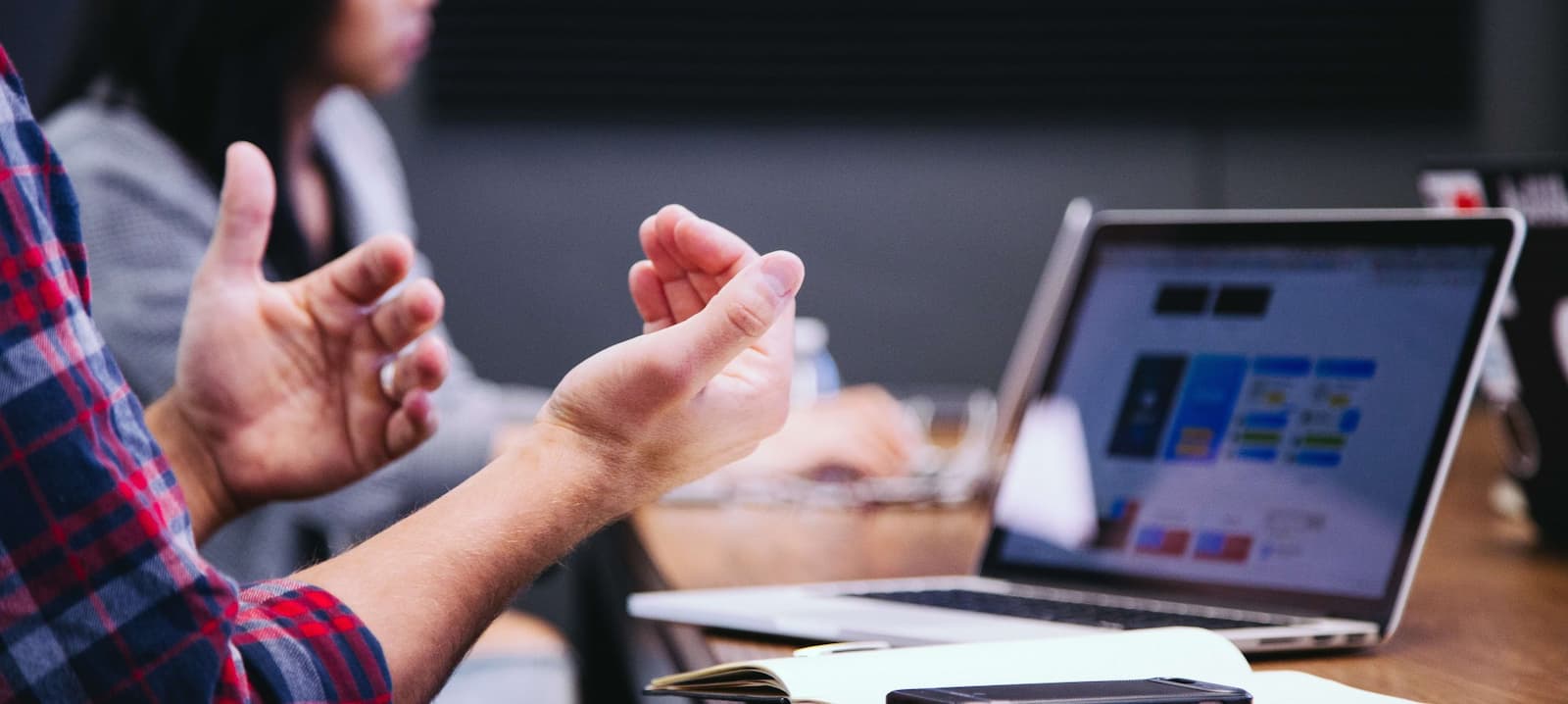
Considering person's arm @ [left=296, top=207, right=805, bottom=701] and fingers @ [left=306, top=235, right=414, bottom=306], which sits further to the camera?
fingers @ [left=306, top=235, right=414, bottom=306]

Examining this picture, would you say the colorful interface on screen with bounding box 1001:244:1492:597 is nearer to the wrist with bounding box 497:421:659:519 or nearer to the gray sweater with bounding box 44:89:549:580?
the wrist with bounding box 497:421:659:519

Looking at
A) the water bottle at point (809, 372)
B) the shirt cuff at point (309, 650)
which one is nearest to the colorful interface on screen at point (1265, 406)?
the shirt cuff at point (309, 650)

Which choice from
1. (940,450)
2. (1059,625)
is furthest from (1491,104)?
(1059,625)

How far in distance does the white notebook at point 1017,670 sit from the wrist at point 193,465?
580mm

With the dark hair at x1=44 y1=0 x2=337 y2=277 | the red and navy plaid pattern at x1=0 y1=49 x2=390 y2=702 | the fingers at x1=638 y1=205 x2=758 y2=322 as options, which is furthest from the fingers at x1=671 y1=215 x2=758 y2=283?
the dark hair at x1=44 y1=0 x2=337 y2=277

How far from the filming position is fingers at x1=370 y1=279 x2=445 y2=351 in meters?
1.14

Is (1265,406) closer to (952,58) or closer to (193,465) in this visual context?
(193,465)

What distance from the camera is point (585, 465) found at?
84 cm

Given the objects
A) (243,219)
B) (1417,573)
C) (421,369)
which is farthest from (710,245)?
(1417,573)

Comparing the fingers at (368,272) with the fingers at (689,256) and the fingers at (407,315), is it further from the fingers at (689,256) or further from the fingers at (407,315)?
the fingers at (689,256)

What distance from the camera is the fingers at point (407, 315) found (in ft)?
→ 3.74

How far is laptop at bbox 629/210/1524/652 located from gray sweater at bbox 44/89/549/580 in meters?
0.94

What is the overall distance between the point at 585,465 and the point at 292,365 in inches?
18.1

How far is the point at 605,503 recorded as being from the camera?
2.79 feet
